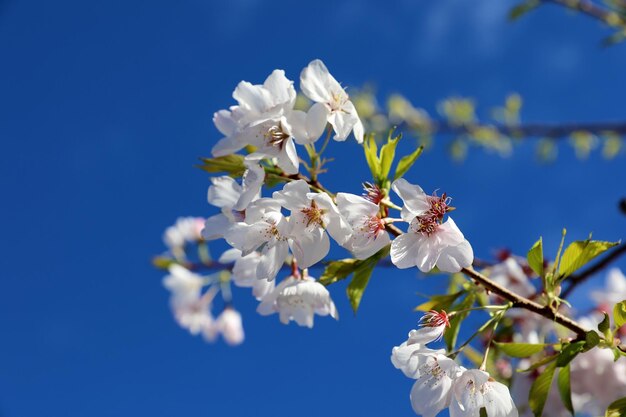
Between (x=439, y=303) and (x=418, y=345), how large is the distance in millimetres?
232

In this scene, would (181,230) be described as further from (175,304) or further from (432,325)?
(432,325)

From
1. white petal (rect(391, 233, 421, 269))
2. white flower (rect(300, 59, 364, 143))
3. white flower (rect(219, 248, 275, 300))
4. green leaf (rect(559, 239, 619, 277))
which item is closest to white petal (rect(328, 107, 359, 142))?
white flower (rect(300, 59, 364, 143))

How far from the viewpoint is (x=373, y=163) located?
1.33m

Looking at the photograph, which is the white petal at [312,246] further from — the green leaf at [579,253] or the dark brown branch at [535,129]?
the dark brown branch at [535,129]

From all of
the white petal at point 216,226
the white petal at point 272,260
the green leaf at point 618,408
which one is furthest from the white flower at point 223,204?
the green leaf at point 618,408

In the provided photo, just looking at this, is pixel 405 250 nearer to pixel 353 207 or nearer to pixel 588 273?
pixel 353 207

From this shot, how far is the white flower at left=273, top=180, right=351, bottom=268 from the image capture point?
3.83ft

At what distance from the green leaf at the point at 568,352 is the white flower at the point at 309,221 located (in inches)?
18.6

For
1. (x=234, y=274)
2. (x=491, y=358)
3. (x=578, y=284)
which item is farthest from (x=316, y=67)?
(x=491, y=358)

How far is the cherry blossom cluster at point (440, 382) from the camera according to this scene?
118cm

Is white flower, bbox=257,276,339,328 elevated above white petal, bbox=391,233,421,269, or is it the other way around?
white flower, bbox=257,276,339,328

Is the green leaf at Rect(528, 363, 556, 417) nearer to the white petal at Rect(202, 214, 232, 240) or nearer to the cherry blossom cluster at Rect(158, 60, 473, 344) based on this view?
the cherry blossom cluster at Rect(158, 60, 473, 344)

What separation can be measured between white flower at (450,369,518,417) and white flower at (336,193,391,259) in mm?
300

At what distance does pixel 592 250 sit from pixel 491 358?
92 centimetres
